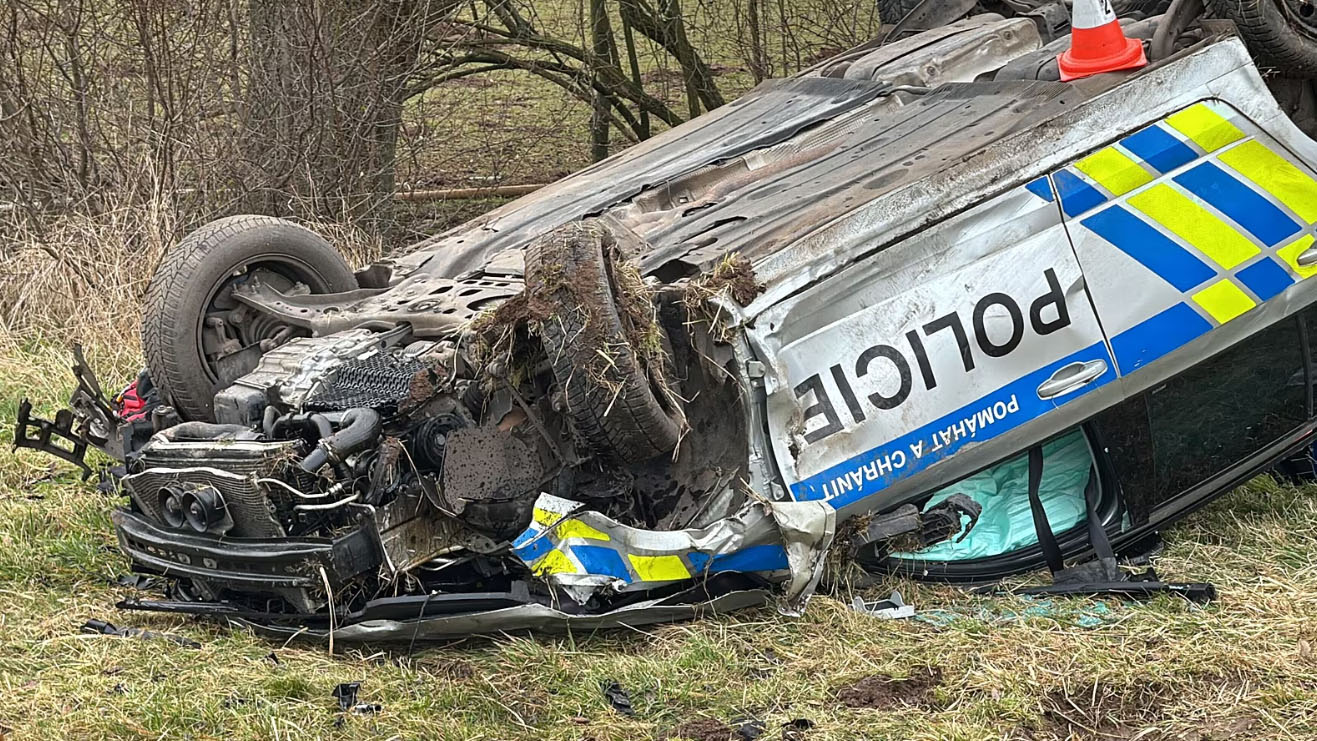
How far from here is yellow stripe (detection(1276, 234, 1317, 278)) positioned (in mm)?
4344

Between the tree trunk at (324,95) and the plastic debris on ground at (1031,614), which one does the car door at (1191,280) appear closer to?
the plastic debris on ground at (1031,614)

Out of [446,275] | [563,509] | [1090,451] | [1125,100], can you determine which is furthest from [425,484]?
[1125,100]

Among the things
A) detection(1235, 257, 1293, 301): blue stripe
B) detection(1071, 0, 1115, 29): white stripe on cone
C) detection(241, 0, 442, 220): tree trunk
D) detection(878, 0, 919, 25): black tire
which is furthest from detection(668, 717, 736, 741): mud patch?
detection(241, 0, 442, 220): tree trunk

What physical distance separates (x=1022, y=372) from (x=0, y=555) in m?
3.57

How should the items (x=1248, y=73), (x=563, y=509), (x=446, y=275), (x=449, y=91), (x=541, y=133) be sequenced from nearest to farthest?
(x=563, y=509), (x=1248, y=73), (x=446, y=275), (x=449, y=91), (x=541, y=133)

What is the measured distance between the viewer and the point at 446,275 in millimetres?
4711

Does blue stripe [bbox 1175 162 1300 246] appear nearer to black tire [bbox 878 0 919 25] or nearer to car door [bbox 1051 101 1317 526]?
car door [bbox 1051 101 1317 526]

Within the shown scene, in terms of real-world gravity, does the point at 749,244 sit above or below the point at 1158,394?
above

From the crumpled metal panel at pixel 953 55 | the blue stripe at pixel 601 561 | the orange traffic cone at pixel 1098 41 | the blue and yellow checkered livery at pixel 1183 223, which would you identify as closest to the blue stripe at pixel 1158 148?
the blue and yellow checkered livery at pixel 1183 223

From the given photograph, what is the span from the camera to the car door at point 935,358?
12.8ft

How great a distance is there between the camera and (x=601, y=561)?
384 centimetres

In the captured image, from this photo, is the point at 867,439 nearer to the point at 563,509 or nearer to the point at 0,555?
Answer: the point at 563,509

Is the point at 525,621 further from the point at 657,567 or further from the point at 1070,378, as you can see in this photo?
the point at 1070,378

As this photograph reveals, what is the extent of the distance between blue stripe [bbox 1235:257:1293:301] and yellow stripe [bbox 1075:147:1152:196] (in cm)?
46
